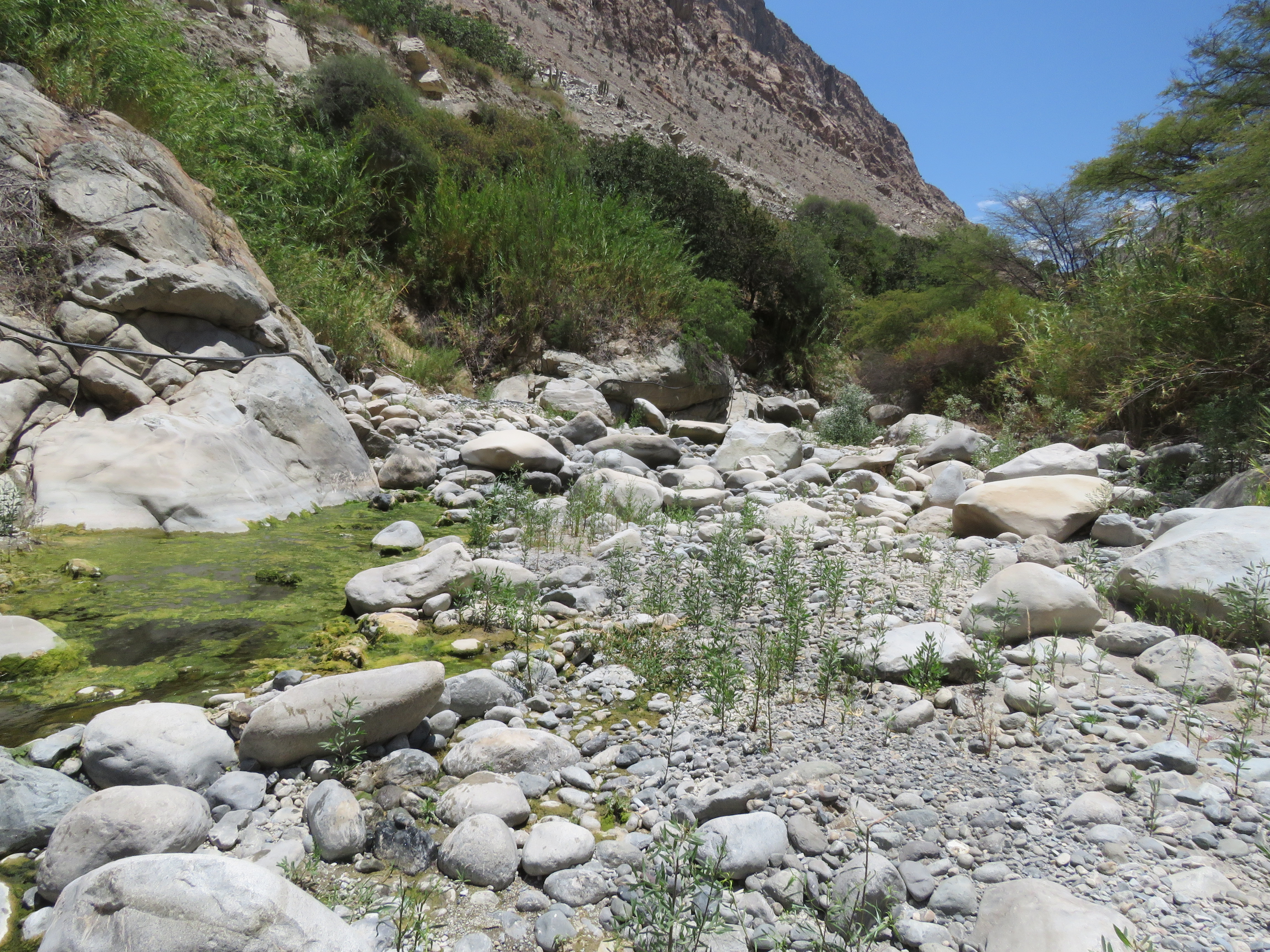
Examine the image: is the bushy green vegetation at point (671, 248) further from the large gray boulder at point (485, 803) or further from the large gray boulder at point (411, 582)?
the large gray boulder at point (485, 803)

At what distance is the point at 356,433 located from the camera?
672 centimetres

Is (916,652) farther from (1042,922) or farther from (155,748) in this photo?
(155,748)

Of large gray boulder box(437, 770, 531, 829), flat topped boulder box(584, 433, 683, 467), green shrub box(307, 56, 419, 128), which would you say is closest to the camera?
large gray boulder box(437, 770, 531, 829)

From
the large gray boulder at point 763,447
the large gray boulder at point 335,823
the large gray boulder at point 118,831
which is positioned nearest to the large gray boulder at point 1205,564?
the large gray boulder at point 335,823

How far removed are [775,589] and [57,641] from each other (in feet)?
10.4

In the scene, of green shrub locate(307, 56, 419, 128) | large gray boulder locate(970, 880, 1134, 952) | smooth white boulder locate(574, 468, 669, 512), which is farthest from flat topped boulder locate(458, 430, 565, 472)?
green shrub locate(307, 56, 419, 128)

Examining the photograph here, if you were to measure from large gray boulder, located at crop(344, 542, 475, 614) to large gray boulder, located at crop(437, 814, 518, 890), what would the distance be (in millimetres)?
1859

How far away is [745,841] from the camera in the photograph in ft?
6.07

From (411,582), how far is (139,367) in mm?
3207

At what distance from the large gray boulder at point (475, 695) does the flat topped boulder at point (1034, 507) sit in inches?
139

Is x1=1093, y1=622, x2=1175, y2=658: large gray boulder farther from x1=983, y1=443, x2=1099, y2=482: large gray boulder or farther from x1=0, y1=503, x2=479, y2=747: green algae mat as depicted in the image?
x1=0, y1=503, x2=479, y2=747: green algae mat

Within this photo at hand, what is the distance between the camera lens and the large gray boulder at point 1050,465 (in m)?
5.52

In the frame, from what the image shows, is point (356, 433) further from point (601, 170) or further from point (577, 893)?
point (601, 170)

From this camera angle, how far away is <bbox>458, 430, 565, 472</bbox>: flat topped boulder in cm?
645
